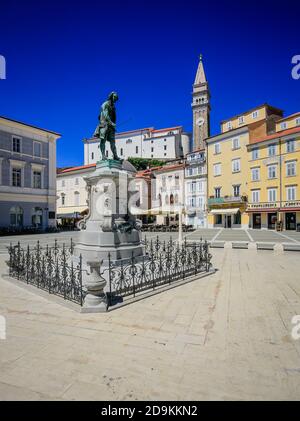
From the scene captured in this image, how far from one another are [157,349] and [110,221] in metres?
6.08

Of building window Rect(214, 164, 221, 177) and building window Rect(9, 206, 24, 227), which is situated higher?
building window Rect(214, 164, 221, 177)

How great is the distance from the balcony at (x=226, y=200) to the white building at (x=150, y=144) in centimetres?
4549

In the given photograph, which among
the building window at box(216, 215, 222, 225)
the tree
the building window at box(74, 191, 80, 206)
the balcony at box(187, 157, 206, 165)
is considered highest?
the tree

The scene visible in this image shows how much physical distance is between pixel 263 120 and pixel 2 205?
3928 centimetres

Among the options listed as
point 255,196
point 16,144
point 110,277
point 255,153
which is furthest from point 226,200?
point 110,277

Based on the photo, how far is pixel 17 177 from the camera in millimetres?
31219

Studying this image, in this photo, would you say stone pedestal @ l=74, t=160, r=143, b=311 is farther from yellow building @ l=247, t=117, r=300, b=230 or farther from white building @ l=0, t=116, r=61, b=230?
yellow building @ l=247, t=117, r=300, b=230

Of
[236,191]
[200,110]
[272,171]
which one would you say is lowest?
[236,191]

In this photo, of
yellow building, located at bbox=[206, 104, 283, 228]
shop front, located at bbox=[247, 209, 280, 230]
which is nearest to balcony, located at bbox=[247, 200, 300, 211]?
shop front, located at bbox=[247, 209, 280, 230]

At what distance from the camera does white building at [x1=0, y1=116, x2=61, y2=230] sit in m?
29.7

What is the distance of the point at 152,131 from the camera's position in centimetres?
8838

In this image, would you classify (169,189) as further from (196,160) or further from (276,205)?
(276,205)
